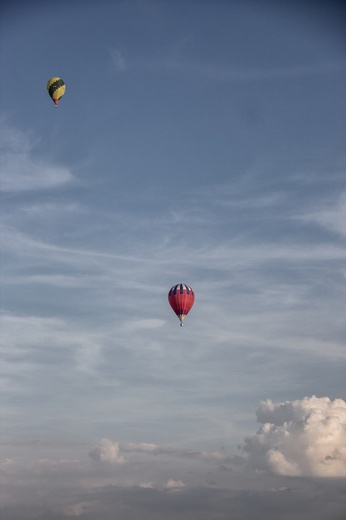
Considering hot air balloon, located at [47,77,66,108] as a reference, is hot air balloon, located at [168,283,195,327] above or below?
below

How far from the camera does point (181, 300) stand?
483 feet

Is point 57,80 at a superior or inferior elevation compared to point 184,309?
superior

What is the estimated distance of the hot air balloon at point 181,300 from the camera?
14725cm

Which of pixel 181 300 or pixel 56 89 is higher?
pixel 56 89

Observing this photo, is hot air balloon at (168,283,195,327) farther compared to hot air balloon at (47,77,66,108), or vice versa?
hot air balloon at (47,77,66,108)

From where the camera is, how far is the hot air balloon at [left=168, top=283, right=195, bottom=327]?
147 meters

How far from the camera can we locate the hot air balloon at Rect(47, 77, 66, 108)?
15762cm

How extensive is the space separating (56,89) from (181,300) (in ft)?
220

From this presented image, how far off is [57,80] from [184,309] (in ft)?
235

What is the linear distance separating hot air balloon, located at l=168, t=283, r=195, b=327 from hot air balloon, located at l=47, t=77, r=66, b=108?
60327 millimetres

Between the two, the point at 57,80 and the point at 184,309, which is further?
the point at 57,80

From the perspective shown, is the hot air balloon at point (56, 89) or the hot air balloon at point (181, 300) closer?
the hot air balloon at point (181, 300)

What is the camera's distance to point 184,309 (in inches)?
5822

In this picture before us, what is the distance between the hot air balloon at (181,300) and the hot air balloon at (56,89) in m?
60.3
